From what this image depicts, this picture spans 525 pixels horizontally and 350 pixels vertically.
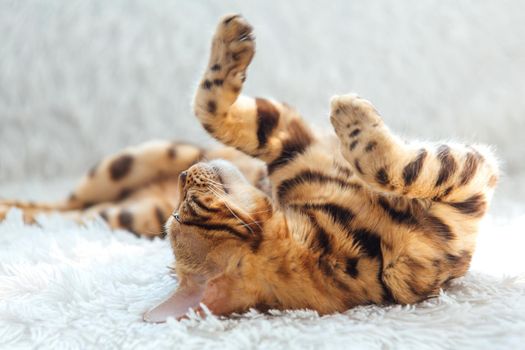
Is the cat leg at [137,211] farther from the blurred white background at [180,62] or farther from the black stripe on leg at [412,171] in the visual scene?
the black stripe on leg at [412,171]

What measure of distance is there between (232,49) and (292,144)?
21cm

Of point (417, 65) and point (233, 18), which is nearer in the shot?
point (233, 18)

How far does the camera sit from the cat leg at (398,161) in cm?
94

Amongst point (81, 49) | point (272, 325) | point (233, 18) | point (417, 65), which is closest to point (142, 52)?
point (81, 49)

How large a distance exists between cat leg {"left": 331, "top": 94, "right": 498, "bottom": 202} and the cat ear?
0.27 metres

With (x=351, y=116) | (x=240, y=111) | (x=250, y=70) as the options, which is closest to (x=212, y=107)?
(x=240, y=111)

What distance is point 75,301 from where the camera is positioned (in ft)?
3.27

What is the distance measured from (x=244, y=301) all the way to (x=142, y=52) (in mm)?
1213

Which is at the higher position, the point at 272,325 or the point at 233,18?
the point at 233,18

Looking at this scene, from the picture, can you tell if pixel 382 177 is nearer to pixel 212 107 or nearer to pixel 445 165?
pixel 445 165

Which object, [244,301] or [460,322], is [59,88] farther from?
[460,322]

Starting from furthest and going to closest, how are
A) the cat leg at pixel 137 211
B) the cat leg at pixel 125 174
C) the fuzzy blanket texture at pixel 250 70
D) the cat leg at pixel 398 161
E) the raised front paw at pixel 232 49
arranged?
1. the fuzzy blanket texture at pixel 250 70
2. the cat leg at pixel 125 174
3. the cat leg at pixel 137 211
4. the raised front paw at pixel 232 49
5. the cat leg at pixel 398 161

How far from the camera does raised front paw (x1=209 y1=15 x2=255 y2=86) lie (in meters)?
1.16

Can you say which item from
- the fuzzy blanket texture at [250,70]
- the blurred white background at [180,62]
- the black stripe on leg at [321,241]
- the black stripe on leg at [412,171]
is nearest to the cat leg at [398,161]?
the black stripe on leg at [412,171]
